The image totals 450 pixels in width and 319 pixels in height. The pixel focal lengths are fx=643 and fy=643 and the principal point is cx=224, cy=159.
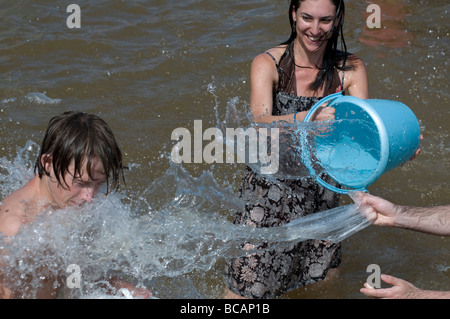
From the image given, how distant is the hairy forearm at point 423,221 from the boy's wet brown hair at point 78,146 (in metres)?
1.53

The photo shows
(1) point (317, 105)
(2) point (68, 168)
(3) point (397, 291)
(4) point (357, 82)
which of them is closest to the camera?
(2) point (68, 168)

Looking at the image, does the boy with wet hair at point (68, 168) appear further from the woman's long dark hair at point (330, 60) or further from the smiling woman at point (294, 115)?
the woman's long dark hair at point (330, 60)

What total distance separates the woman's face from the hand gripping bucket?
1.33ft

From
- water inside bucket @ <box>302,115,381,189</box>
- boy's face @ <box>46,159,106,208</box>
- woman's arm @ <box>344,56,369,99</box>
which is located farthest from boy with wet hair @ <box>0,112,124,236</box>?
woman's arm @ <box>344,56,369,99</box>

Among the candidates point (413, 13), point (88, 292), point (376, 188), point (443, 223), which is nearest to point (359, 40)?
point (413, 13)

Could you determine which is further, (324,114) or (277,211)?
(277,211)

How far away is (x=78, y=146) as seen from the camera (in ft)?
9.45

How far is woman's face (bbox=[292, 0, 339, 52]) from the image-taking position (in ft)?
11.7

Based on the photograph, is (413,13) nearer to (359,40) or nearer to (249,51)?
(359,40)

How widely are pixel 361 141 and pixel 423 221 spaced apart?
1.84ft

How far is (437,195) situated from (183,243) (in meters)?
2.33

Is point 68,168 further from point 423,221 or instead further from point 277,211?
point 423,221

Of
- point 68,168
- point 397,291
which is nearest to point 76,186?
point 68,168

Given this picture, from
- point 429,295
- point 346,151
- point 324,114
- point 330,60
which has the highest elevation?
point 330,60
